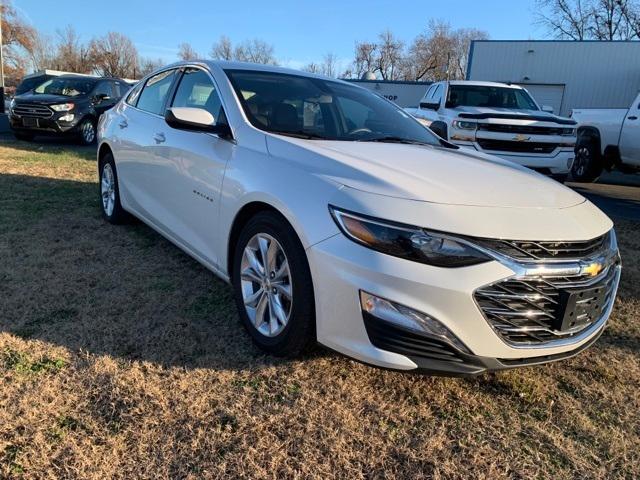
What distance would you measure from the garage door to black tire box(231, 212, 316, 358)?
2469 centimetres

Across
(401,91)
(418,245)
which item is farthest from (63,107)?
(401,91)

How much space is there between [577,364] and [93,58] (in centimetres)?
6761

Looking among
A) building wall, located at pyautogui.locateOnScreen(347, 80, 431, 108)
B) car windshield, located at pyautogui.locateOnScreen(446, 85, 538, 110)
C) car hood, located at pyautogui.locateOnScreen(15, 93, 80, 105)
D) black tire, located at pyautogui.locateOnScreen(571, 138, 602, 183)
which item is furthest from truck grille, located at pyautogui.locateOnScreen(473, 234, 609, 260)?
building wall, located at pyautogui.locateOnScreen(347, 80, 431, 108)

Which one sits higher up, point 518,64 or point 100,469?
point 518,64

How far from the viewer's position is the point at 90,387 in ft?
8.23

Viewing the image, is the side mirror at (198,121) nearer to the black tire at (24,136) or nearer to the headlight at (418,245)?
the headlight at (418,245)

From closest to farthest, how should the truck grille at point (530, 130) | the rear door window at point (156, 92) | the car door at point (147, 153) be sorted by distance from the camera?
the car door at point (147, 153)
the rear door window at point (156, 92)
the truck grille at point (530, 130)

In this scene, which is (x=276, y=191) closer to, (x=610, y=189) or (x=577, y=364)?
(x=577, y=364)

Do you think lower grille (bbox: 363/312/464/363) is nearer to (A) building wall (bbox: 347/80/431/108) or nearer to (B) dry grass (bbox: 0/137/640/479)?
(B) dry grass (bbox: 0/137/640/479)

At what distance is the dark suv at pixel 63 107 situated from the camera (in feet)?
38.7

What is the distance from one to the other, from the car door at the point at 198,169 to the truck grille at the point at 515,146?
5.49 metres

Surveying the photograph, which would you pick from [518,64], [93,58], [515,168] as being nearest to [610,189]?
[515,168]

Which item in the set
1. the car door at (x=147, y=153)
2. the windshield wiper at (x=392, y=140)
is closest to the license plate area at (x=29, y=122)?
the car door at (x=147, y=153)

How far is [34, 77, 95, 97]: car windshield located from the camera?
12.7 m
